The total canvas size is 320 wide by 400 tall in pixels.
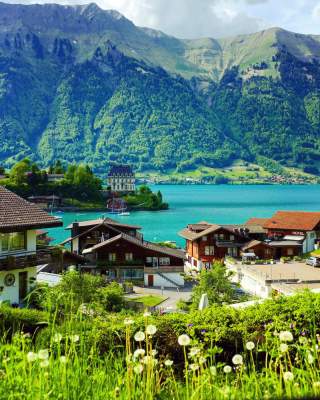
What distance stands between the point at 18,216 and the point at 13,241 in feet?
2.51

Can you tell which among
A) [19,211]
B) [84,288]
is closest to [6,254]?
[19,211]

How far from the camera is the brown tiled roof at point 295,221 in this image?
202 ft

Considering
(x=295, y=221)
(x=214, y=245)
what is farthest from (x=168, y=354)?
(x=295, y=221)

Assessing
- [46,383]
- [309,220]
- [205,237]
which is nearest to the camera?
[46,383]

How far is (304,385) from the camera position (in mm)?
4145

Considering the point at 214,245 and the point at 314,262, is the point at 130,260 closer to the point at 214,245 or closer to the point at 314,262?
the point at 214,245

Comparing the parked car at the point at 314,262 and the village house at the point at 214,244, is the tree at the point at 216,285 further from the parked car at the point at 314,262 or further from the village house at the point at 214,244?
the village house at the point at 214,244

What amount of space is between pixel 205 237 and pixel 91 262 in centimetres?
1614

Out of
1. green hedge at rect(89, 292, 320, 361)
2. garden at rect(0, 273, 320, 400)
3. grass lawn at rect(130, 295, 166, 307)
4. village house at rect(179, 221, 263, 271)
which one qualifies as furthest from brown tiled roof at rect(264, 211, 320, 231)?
green hedge at rect(89, 292, 320, 361)

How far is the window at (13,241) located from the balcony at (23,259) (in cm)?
19

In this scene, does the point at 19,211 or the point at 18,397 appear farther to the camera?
the point at 19,211

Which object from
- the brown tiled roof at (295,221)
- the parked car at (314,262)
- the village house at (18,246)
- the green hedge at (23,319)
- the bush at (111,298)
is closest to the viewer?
the green hedge at (23,319)

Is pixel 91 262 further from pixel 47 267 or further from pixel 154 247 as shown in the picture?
pixel 47 267

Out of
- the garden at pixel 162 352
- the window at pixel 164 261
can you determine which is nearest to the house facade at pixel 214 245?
the window at pixel 164 261
